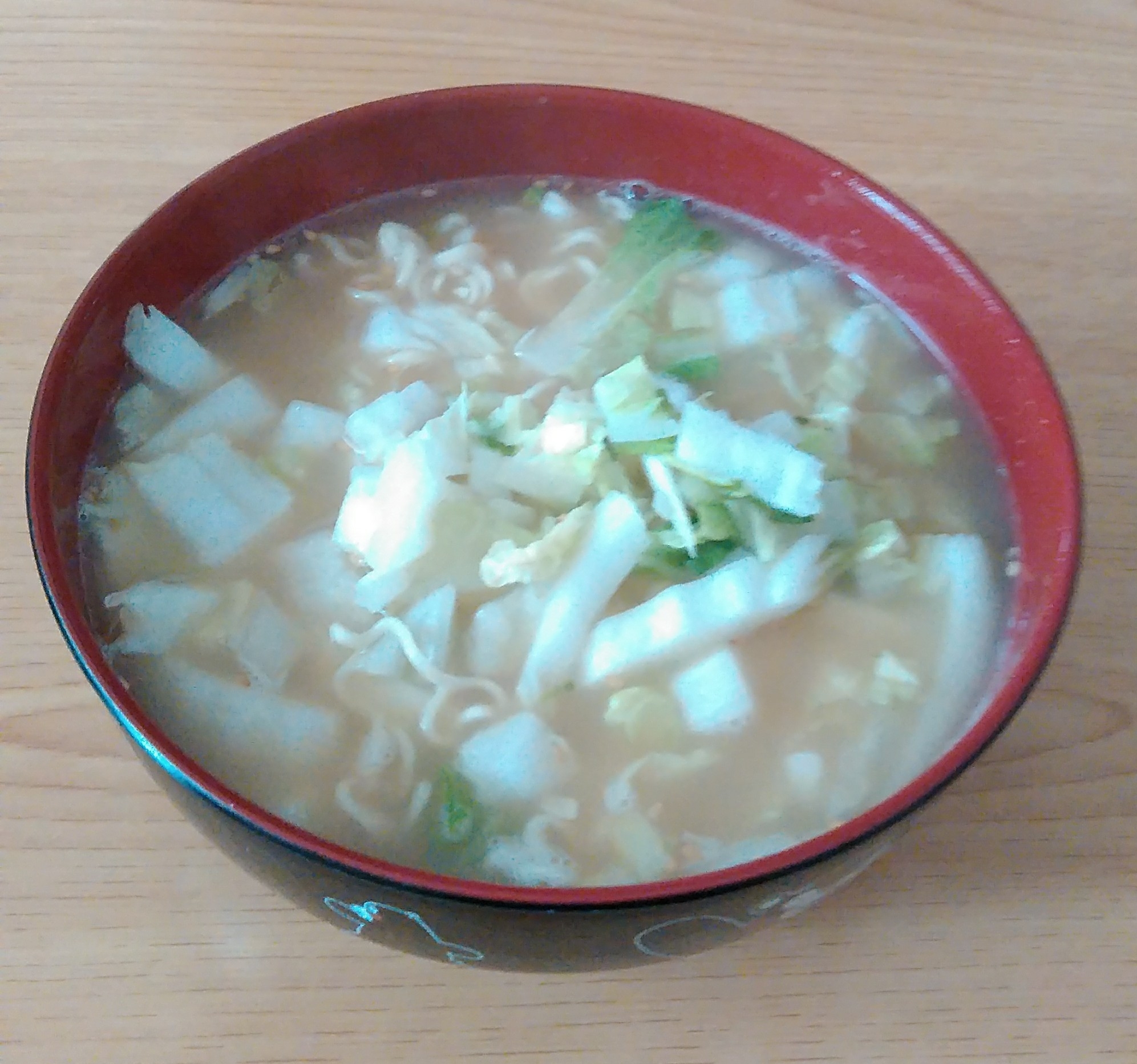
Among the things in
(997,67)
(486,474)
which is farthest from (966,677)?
(997,67)

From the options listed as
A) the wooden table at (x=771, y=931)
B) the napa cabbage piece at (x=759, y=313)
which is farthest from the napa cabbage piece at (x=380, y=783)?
the napa cabbage piece at (x=759, y=313)

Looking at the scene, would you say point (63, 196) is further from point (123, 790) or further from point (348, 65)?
point (123, 790)

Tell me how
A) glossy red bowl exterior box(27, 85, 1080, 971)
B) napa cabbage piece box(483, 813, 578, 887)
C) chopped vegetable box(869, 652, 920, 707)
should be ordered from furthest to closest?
chopped vegetable box(869, 652, 920, 707), napa cabbage piece box(483, 813, 578, 887), glossy red bowl exterior box(27, 85, 1080, 971)

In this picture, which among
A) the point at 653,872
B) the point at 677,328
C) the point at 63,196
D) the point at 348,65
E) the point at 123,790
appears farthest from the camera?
the point at 348,65

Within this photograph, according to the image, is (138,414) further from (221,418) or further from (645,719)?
(645,719)

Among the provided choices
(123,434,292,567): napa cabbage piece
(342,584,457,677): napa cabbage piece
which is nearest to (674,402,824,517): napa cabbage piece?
(342,584,457,677): napa cabbage piece

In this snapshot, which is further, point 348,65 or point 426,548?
point 348,65

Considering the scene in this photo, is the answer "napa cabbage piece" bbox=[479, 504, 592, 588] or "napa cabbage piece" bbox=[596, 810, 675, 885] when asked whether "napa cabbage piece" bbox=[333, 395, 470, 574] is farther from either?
"napa cabbage piece" bbox=[596, 810, 675, 885]

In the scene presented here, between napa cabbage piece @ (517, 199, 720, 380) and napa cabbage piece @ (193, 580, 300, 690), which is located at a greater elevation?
napa cabbage piece @ (517, 199, 720, 380)

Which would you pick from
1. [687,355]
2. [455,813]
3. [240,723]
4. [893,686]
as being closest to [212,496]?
[240,723]
